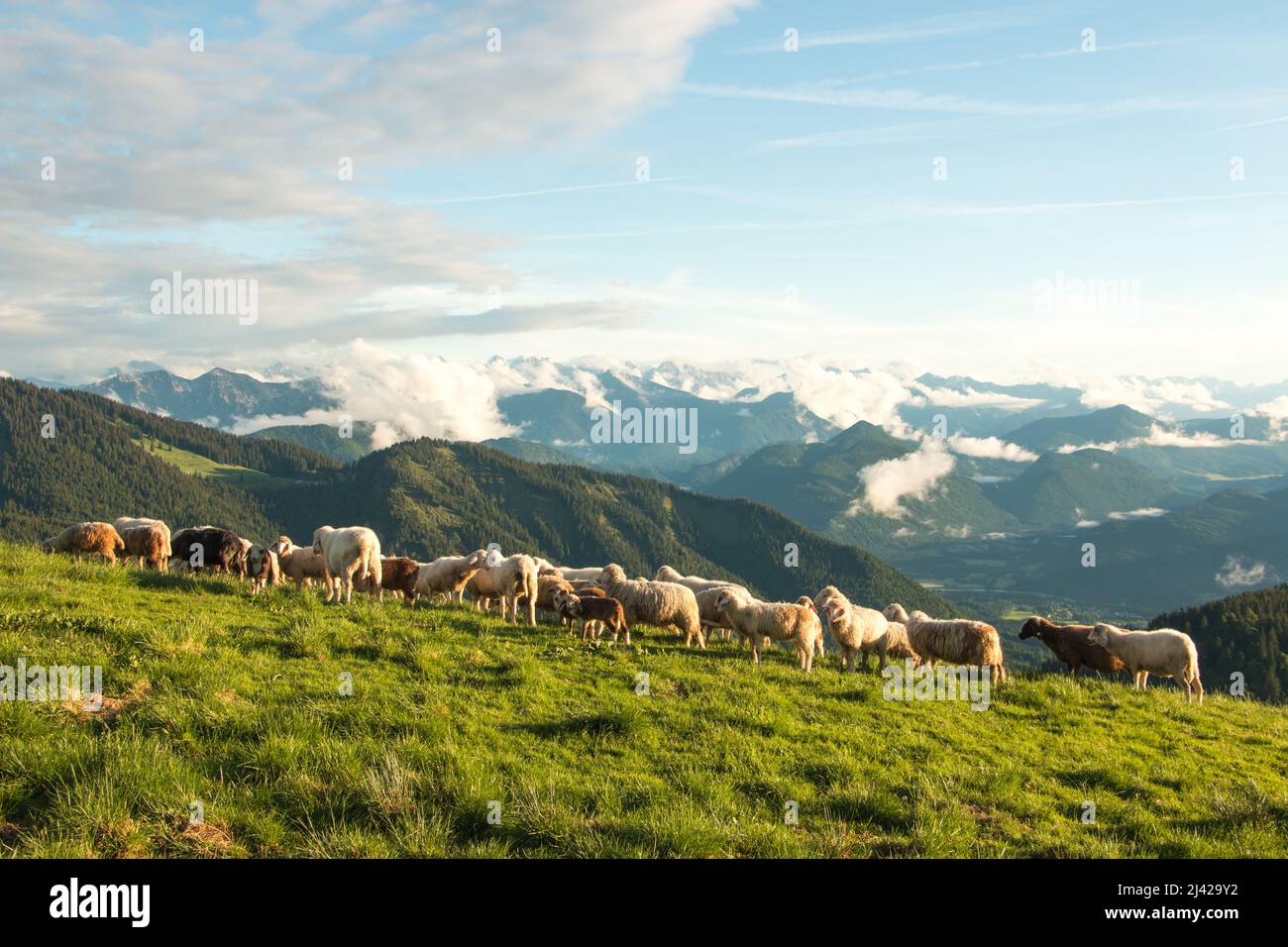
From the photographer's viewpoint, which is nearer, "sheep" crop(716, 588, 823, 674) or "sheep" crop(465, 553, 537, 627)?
"sheep" crop(716, 588, 823, 674)

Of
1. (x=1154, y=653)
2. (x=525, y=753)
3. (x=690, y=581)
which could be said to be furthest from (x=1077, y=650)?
(x=525, y=753)

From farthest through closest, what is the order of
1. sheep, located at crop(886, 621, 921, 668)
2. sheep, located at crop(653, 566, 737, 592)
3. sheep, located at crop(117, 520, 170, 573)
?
sheep, located at crop(653, 566, 737, 592)
sheep, located at crop(117, 520, 170, 573)
sheep, located at crop(886, 621, 921, 668)

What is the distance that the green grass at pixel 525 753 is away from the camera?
8414 millimetres

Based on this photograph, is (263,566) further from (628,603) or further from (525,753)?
(525,753)

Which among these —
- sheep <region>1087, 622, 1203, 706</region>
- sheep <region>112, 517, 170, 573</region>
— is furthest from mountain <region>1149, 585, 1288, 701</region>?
sheep <region>112, 517, 170, 573</region>

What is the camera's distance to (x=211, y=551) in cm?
2797

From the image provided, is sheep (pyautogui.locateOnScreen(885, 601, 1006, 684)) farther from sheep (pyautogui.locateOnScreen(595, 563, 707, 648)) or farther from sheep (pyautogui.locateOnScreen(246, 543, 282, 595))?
sheep (pyautogui.locateOnScreen(246, 543, 282, 595))

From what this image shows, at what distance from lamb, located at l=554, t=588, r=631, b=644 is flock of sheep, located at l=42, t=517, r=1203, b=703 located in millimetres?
33

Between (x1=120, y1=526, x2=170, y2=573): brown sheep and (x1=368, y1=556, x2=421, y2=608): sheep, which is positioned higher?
(x1=120, y1=526, x2=170, y2=573): brown sheep

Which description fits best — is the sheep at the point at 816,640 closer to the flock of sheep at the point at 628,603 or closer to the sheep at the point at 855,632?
the flock of sheep at the point at 628,603

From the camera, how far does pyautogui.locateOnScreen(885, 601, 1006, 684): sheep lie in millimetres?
23344
